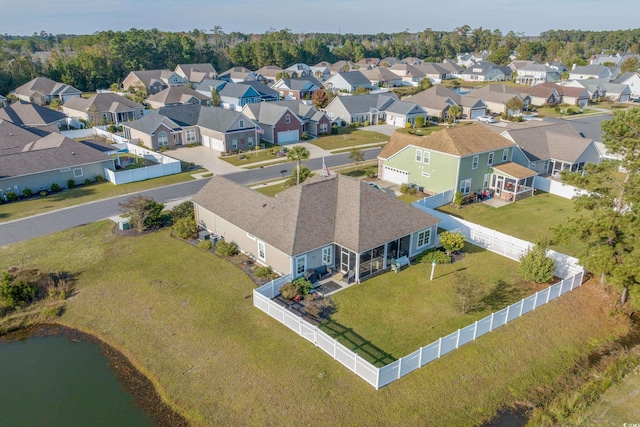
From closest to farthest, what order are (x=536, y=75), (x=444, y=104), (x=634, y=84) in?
(x=444, y=104) < (x=634, y=84) < (x=536, y=75)

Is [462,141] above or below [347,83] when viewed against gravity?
above

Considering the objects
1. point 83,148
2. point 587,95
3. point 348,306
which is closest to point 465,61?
point 587,95

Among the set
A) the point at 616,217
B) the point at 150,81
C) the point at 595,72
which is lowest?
the point at 616,217

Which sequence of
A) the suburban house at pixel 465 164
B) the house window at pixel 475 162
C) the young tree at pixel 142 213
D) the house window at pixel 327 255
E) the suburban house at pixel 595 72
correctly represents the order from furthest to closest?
the suburban house at pixel 595 72, the house window at pixel 475 162, the suburban house at pixel 465 164, the young tree at pixel 142 213, the house window at pixel 327 255

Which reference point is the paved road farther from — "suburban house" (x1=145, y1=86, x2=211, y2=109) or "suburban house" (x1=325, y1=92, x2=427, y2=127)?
"suburban house" (x1=145, y1=86, x2=211, y2=109)

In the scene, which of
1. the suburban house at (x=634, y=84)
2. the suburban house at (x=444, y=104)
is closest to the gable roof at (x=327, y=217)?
the suburban house at (x=444, y=104)

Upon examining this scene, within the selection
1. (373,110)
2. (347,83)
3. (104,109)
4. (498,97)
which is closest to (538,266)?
(373,110)

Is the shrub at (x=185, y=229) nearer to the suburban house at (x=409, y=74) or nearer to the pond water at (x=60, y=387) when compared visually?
the pond water at (x=60, y=387)

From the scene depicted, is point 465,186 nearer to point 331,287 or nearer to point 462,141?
point 462,141
